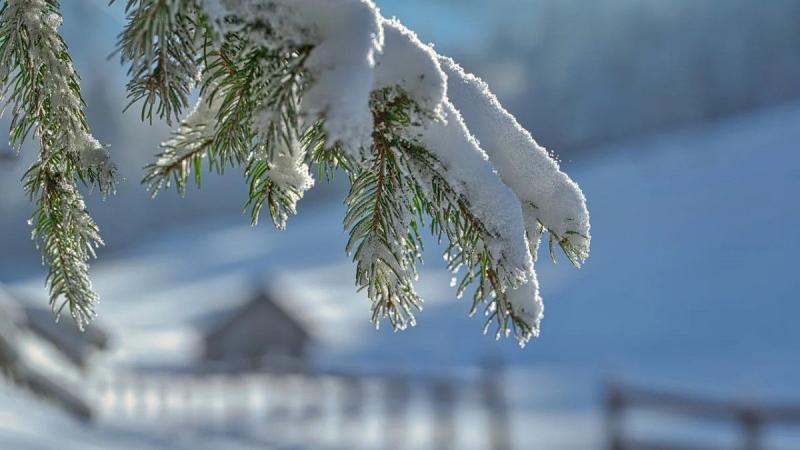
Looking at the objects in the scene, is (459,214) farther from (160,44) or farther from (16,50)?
(16,50)

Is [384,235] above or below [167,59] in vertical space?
below

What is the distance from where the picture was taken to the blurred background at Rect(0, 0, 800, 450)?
30.0 feet

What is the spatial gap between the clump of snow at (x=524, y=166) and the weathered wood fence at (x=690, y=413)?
6703 millimetres

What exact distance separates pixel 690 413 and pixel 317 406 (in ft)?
29.3

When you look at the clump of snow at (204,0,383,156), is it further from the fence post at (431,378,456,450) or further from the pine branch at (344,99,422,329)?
the fence post at (431,378,456,450)

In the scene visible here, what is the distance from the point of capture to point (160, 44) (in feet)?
3.13

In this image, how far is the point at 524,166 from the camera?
116 centimetres

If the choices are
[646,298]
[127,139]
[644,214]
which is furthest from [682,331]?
[127,139]

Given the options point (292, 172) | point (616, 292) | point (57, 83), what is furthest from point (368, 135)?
point (616, 292)

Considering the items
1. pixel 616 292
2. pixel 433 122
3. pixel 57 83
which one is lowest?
pixel 433 122

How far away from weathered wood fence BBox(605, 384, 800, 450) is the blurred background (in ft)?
0.08

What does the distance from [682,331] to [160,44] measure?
39172 millimetres

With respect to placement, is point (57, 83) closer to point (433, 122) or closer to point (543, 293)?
point (433, 122)

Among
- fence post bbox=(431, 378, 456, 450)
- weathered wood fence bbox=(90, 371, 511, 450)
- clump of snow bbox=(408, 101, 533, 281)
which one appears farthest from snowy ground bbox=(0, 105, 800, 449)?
clump of snow bbox=(408, 101, 533, 281)
